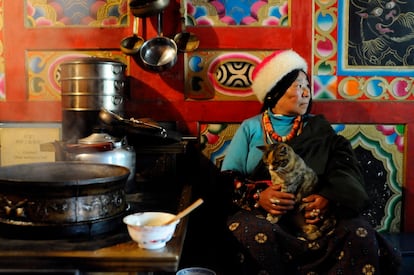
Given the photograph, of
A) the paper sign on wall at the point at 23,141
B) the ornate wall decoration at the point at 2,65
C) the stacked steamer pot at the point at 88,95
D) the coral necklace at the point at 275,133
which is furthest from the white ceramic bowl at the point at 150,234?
the ornate wall decoration at the point at 2,65

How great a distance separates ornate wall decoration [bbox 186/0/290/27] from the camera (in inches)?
127

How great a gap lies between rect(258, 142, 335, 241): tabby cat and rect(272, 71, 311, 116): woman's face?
45cm

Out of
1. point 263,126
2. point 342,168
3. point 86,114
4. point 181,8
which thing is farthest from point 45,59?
point 342,168

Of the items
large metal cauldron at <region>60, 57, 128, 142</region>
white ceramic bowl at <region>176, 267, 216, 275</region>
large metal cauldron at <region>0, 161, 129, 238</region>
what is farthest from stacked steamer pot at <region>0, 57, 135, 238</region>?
white ceramic bowl at <region>176, 267, 216, 275</region>

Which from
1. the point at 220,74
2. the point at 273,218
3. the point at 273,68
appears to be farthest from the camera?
the point at 220,74

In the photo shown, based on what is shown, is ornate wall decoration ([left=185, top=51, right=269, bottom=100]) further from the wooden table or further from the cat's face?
the wooden table

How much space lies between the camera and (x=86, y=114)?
9.21ft

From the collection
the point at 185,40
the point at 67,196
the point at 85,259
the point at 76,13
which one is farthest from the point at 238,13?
the point at 85,259

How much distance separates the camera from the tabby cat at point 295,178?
8.01 feet

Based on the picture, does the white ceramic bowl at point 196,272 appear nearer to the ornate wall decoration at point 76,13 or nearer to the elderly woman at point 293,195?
A: the elderly woman at point 293,195

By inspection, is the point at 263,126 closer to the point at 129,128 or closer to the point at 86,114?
the point at 129,128

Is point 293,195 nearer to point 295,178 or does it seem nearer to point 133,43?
point 295,178

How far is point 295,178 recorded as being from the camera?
2.49 m

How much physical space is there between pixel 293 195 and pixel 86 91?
1386mm
